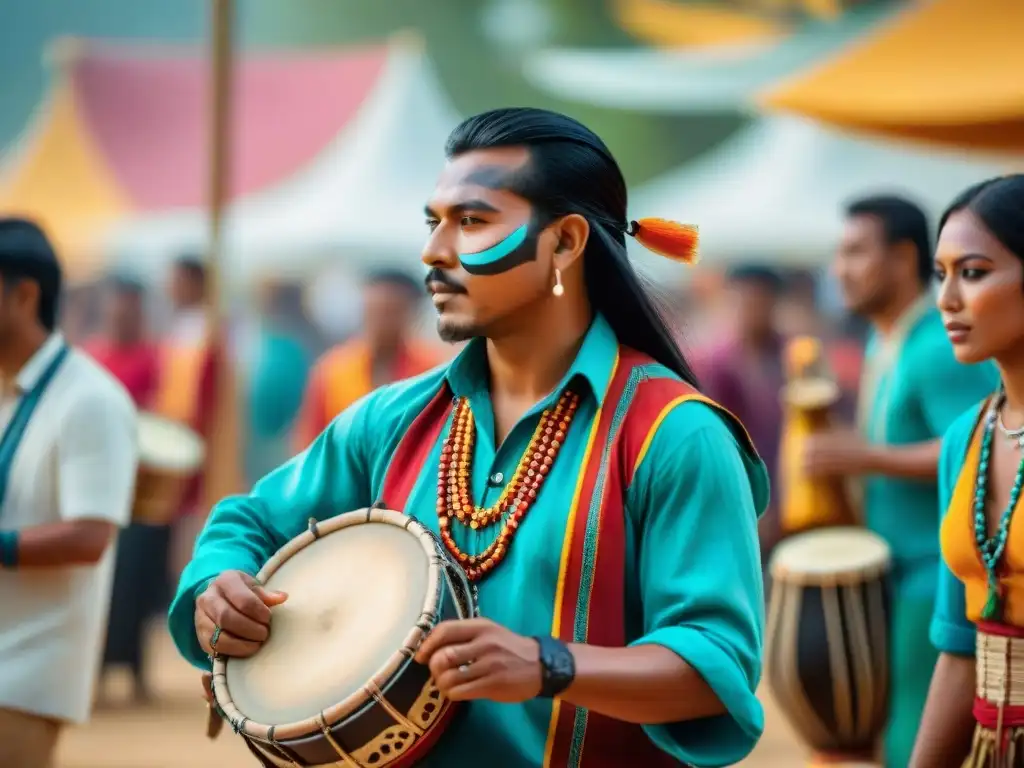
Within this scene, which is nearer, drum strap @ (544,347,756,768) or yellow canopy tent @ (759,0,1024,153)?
drum strap @ (544,347,756,768)

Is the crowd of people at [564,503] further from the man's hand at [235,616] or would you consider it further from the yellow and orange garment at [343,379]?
the yellow and orange garment at [343,379]

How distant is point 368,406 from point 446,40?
103ft

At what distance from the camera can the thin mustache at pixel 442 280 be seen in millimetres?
2867

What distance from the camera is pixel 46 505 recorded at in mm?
4395

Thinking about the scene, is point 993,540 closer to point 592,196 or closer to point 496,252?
point 592,196

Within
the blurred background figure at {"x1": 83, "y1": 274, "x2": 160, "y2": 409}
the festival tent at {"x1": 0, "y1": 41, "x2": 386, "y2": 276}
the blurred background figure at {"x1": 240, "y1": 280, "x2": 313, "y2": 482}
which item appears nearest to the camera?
the blurred background figure at {"x1": 83, "y1": 274, "x2": 160, "y2": 409}

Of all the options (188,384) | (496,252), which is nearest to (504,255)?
(496,252)

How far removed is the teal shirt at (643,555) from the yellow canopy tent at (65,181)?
14.9 m

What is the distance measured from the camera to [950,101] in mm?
7398

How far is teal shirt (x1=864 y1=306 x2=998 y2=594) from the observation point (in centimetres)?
531

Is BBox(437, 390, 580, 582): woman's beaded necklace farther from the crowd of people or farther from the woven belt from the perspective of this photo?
the woven belt

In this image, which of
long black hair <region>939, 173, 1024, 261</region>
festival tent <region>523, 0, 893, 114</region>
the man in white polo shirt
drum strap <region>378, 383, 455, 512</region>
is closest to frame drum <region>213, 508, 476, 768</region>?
drum strap <region>378, 383, 455, 512</region>

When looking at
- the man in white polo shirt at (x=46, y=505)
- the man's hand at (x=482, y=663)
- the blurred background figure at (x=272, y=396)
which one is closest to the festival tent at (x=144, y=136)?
the blurred background figure at (x=272, y=396)

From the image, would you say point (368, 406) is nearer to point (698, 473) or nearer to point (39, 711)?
point (698, 473)
